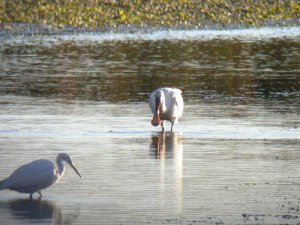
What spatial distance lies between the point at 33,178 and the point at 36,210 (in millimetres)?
515

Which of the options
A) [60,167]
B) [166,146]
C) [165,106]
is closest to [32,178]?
[60,167]

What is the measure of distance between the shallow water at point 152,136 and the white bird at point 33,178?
7.6 inches

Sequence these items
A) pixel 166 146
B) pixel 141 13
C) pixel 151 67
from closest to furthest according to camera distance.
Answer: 1. pixel 166 146
2. pixel 151 67
3. pixel 141 13

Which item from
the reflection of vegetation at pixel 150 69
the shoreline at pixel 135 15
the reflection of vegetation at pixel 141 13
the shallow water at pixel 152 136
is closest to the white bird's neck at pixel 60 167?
the shallow water at pixel 152 136

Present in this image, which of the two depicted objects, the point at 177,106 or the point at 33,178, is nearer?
the point at 33,178

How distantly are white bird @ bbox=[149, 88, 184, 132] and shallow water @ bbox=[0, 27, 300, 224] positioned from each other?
0.26m

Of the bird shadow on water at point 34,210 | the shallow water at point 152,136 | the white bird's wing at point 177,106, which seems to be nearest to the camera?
the bird shadow on water at point 34,210

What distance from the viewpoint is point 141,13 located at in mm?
53375

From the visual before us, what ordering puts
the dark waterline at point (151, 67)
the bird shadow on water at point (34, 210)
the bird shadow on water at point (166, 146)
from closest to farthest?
the bird shadow on water at point (34, 210) < the bird shadow on water at point (166, 146) < the dark waterline at point (151, 67)

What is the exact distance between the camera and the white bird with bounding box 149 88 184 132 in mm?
21045

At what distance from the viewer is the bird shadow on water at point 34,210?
1325cm

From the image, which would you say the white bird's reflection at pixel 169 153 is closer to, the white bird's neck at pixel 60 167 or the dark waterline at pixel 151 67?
the white bird's neck at pixel 60 167

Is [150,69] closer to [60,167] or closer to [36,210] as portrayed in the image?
[60,167]

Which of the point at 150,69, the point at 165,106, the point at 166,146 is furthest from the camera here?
the point at 150,69
